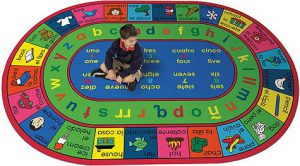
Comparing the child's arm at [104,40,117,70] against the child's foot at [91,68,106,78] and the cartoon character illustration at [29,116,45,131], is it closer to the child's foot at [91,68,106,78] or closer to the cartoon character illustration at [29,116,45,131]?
the child's foot at [91,68,106,78]

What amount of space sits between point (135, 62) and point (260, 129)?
1.03m

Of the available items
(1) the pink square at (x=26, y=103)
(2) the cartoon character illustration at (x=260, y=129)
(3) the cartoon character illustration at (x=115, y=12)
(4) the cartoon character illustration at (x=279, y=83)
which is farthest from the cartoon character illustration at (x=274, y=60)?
(1) the pink square at (x=26, y=103)

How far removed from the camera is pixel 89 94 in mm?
2803

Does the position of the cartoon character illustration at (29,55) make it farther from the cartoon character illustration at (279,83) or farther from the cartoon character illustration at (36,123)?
the cartoon character illustration at (279,83)

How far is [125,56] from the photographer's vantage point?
8.61ft

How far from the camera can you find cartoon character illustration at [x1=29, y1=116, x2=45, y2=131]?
2625mm

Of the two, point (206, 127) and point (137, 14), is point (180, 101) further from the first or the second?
point (137, 14)

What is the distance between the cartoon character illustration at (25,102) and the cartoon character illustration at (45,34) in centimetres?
58

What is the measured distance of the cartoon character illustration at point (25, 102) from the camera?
2.72 metres

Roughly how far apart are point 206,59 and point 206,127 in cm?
65

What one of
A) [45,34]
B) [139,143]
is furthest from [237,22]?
[45,34]

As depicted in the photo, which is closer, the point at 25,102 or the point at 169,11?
the point at 25,102

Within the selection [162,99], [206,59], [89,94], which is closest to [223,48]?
[206,59]

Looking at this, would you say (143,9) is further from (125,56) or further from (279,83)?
(279,83)
